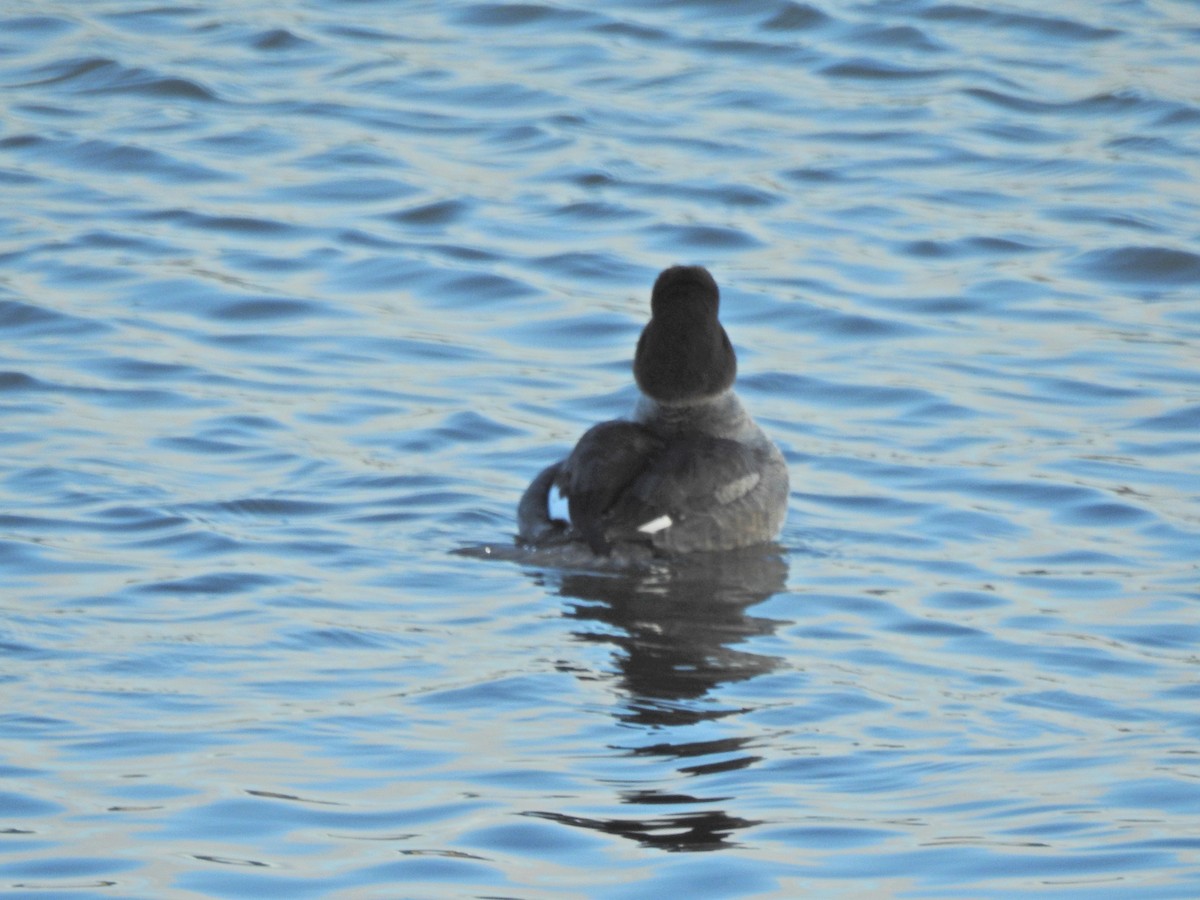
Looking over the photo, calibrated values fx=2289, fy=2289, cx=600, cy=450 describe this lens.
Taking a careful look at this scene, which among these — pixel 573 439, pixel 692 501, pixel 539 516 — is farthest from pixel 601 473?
pixel 573 439

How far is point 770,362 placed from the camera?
13219mm

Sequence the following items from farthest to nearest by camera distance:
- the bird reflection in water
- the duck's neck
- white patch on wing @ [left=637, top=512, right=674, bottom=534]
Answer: the duck's neck < white patch on wing @ [left=637, top=512, right=674, bottom=534] < the bird reflection in water

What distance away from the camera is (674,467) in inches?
403

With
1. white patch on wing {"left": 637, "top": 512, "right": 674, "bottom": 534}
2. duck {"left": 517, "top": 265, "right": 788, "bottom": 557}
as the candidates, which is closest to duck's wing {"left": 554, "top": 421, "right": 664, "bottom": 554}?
duck {"left": 517, "top": 265, "right": 788, "bottom": 557}

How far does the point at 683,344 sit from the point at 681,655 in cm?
251

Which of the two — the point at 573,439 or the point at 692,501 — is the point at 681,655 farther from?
the point at 573,439

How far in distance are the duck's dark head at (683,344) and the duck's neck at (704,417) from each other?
37mm

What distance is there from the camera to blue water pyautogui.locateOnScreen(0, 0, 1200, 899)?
6801 mm

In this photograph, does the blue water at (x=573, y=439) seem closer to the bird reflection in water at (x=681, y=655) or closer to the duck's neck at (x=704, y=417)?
the bird reflection in water at (x=681, y=655)

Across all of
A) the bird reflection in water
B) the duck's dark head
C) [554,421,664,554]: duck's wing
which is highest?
the duck's dark head

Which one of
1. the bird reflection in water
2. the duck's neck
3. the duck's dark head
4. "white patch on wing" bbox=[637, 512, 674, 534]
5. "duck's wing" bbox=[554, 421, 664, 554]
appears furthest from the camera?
the duck's neck

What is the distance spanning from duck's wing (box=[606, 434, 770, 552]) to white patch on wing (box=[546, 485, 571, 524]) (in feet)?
0.61

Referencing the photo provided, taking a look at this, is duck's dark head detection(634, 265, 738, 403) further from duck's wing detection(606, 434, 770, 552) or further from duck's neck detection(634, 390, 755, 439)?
duck's wing detection(606, 434, 770, 552)

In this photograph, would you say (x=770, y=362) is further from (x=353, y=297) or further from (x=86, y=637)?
(x=86, y=637)
